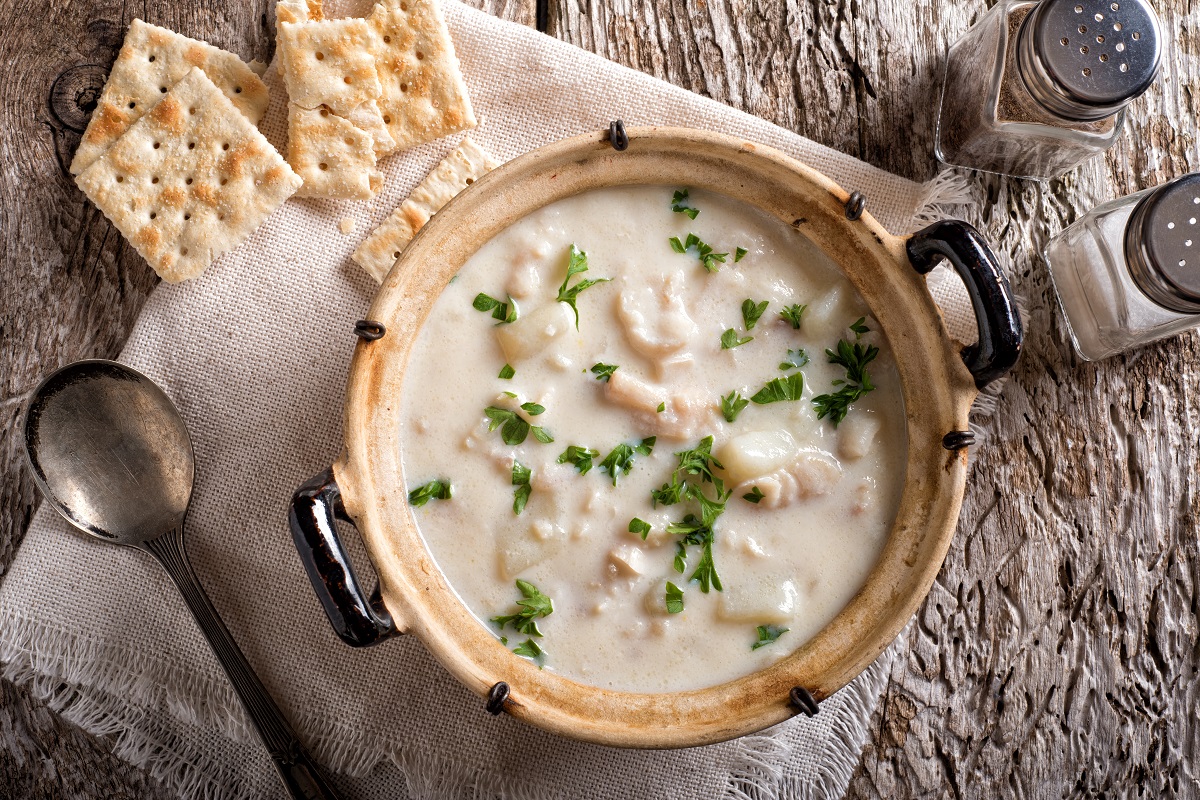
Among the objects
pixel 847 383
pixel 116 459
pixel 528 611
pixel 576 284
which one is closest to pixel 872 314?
pixel 847 383

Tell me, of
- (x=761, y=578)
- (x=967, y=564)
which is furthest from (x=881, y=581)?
(x=967, y=564)

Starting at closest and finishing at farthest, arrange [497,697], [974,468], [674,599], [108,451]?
[497,697] < [674,599] < [108,451] < [974,468]

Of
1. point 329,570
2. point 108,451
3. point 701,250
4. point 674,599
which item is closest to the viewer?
point 329,570

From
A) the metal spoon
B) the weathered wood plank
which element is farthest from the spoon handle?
the weathered wood plank

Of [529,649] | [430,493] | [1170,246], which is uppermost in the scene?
[1170,246]

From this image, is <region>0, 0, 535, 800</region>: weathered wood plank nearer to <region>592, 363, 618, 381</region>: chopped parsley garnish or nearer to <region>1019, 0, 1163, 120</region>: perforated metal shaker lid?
<region>592, 363, 618, 381</region>: chopped parsley garnish

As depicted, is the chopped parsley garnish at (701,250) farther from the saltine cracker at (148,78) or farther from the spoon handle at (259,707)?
the spoon handle at (259,707)

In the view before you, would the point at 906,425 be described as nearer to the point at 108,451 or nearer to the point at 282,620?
the point at 282,620
